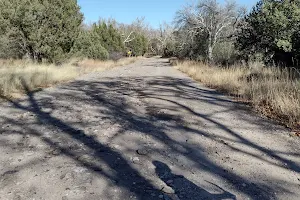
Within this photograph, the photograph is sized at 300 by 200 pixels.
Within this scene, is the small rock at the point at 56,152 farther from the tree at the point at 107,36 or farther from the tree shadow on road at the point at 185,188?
the tree at the point at 107,36

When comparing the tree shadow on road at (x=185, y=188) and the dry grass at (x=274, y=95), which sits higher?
the dry grass at (x=274, y=95)

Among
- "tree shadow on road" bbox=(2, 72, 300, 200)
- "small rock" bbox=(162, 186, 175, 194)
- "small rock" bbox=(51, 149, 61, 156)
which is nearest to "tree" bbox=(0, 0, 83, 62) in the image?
"tree shadow on road" bbox=(2, 72, 300, 200)

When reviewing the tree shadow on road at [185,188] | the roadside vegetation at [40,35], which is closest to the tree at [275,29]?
the tree shadow on road at [185,188]

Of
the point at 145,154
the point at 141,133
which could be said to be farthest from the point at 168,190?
the point at 141,133

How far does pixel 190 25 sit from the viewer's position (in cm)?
2730

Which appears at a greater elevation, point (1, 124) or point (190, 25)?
point (190, 25)

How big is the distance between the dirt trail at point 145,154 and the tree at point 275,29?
6.98m

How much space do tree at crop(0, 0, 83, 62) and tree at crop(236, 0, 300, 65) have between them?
11.7 m

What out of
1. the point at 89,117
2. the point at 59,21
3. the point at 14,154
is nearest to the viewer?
the point at 14,154

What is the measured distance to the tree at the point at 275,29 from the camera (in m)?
12.4

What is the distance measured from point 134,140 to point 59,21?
644 inches

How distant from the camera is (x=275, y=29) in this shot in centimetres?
1303

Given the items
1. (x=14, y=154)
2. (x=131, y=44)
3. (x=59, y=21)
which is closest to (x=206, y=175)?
(x=14, y=154)

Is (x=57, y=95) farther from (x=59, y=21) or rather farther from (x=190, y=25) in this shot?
(x=190, y=25)
